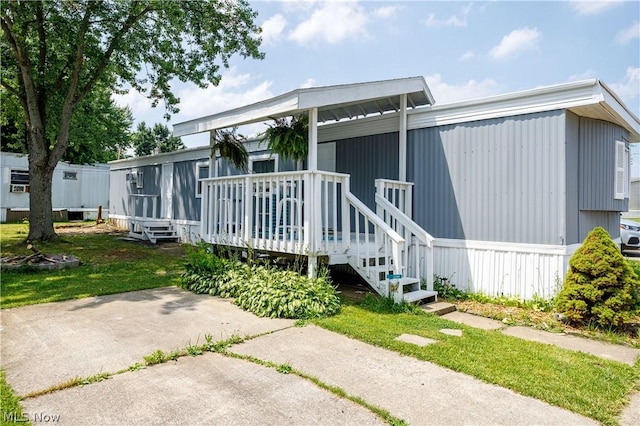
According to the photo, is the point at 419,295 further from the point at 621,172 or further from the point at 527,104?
the point at 621,172

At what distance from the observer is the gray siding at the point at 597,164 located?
5.83 meters

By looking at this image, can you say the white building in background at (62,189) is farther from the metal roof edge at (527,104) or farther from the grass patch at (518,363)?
the grass patch at (518,363)

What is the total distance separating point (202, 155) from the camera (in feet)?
39.8

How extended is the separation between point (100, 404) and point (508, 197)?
5439mm

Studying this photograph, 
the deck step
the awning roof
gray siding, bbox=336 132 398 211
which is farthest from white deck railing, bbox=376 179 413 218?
the deck step

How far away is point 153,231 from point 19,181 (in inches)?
403

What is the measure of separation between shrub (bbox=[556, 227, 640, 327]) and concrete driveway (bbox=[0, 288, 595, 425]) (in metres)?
2.31

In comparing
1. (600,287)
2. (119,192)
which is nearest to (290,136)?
(600,287)

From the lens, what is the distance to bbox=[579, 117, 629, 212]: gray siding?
583 cm

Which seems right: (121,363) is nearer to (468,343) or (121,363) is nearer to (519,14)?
(468,343)

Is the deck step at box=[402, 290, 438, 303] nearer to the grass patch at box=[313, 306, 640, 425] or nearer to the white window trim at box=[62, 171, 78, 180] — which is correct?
the grass patch at box=[313, 306, 640, 425]

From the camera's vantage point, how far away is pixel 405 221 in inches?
229

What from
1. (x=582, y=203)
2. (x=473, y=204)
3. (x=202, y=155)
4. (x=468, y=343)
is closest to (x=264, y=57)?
(x=202, y=155)

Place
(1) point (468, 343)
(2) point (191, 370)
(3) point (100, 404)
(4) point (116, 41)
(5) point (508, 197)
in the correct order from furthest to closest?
1. (4) point (116, 41)
2. (5) point (508, 197)
3. (1) point (468, 343)
4. (2) point (191, 370)
5. (3) point (100, 404)
